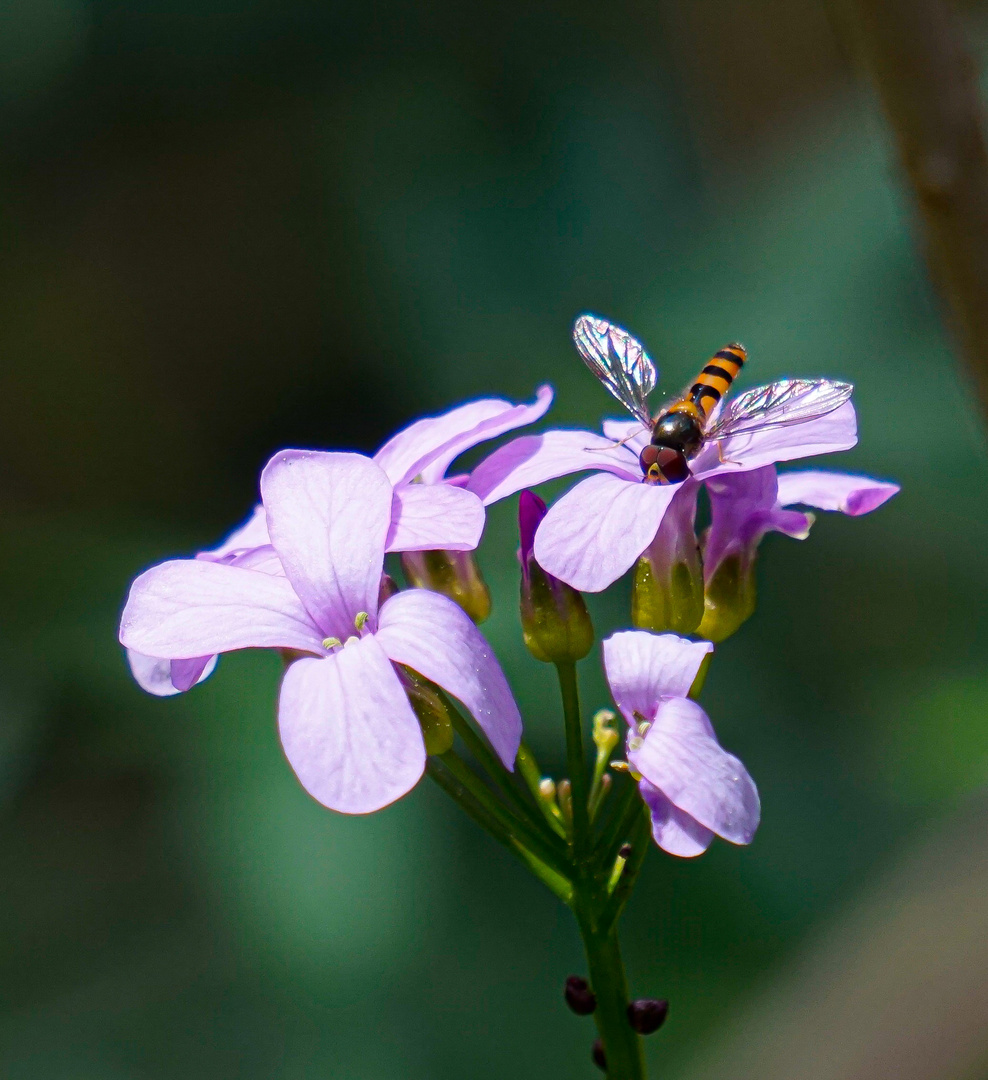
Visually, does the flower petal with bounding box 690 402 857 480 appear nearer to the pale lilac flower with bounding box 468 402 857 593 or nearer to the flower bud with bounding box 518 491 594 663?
the pale lilac flower with bounding box 468 402 857 593

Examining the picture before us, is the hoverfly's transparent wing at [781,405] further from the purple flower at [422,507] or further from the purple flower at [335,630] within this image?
the purple flower at [335,630]

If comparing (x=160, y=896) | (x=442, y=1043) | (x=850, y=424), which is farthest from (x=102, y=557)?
(x=850, y=424)

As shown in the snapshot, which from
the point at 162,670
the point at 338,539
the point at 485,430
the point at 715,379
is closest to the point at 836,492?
the point at 715,379

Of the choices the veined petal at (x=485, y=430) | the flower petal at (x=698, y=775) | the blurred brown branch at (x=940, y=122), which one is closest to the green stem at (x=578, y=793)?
the flower petal at (x=698, y=775)

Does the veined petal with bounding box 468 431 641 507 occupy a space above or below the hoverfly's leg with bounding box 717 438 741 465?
above

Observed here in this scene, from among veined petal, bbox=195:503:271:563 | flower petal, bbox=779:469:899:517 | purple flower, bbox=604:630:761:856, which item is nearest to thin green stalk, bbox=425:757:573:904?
purple flower, bbox=604:630:761:856

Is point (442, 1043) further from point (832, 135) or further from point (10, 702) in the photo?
point (832, 135)
